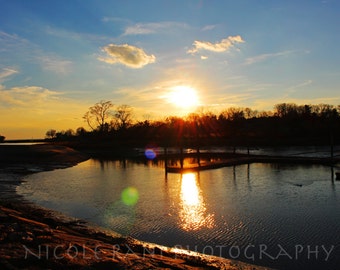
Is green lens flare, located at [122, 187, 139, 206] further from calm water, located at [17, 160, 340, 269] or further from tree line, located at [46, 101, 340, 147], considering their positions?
tree line, located at [46, 101, 340, 147]

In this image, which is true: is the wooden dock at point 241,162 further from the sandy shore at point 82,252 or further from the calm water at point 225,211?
the sandy shore at point 82,252

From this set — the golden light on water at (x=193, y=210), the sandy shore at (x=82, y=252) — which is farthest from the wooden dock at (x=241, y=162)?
the sandy shore at (x=82, y=252)

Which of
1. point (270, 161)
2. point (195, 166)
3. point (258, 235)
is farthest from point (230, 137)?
point (258, 235)

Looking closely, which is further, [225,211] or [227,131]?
[227,131]

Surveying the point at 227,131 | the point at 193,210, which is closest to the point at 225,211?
the point at 193,210

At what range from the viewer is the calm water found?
8914mm

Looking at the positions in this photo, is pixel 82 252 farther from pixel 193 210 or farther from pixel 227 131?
pixel 227 131

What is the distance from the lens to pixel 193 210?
13617 millimetres

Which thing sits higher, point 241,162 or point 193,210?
point 241,162

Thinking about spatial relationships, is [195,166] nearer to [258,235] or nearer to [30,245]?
[258,235]

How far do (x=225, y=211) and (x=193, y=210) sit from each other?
4.32ft

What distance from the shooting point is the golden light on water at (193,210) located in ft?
37.2

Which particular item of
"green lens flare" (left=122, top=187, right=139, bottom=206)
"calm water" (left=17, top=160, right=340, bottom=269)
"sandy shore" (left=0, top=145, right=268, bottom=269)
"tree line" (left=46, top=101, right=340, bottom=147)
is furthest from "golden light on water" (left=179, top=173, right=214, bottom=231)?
"tree line" (left=46, top=101, right=340, bottom=147)

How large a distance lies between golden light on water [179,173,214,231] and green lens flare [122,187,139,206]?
2.32 meters
